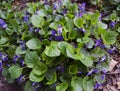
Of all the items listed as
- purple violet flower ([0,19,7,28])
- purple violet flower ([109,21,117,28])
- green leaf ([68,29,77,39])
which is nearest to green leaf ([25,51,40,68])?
green leaf ([68,29,77,39])

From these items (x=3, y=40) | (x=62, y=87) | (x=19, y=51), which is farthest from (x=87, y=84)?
(x=3, y=40)

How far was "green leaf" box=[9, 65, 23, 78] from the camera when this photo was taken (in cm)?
244

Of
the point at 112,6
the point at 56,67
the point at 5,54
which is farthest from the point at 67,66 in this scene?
the point at 112,6

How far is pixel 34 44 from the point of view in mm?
2471

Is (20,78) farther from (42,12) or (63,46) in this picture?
(42,12)

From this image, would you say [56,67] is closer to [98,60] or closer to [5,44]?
[98,60]

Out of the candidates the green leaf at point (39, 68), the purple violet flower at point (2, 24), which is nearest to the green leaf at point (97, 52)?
the green leaf at point (39, 68)

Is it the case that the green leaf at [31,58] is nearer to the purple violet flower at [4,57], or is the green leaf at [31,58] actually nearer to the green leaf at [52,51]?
the green leaf at [52,51]

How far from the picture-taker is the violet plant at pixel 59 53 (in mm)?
2348

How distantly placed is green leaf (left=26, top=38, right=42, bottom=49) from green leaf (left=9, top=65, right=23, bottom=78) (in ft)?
0.74

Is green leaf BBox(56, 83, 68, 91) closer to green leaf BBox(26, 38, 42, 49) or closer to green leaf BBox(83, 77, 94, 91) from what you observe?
green leaf BBox(83, 77, 94, 91)

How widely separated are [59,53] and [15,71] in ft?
1.47

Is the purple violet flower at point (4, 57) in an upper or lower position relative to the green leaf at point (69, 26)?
lower

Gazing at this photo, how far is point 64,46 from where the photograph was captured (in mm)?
2334
